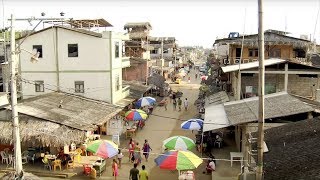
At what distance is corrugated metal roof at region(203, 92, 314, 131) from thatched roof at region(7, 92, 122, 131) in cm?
665

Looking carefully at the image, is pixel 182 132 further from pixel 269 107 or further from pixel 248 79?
pixel 269 107

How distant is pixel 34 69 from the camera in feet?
89.3

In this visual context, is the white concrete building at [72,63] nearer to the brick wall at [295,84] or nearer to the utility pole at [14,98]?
the brick wall at [295,84]

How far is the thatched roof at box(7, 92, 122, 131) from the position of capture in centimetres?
1902

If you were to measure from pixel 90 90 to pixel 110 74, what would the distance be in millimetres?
1957

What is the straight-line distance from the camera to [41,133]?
17.4m

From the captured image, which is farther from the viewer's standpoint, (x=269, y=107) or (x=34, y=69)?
(x=34, y=69)

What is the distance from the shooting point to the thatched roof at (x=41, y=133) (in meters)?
17.3

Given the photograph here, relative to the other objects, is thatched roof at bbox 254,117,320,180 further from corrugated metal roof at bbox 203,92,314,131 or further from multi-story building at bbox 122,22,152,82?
multi-story building at bbox 122,22,152,82

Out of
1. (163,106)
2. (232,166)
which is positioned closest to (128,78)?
(163,106)

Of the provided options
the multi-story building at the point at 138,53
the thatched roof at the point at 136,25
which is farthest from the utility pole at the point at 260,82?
the thatched roof at the point at 136,25

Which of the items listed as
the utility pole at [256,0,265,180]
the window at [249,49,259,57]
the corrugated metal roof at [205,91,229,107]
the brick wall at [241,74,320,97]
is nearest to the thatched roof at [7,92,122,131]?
the corrugated metal roof at [205,91,229,107]

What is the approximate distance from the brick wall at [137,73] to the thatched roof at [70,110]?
17661 millimetres

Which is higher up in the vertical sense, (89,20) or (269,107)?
(89,20)
